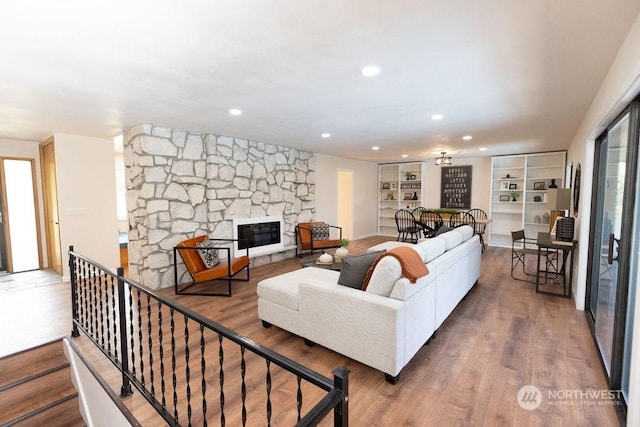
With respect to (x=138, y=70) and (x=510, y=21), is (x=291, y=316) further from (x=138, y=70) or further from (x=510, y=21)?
(x=510, y=21)

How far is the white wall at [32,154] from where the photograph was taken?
5.10m

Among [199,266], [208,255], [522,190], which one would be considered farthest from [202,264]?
[522,190]

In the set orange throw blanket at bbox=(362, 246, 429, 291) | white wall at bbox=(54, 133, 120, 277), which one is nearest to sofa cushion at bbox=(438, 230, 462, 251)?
orange throw blanket at bbox=(362, 246, 429, 291)

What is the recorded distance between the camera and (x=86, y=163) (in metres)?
4.98

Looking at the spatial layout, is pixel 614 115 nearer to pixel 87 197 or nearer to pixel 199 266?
pixel 199 266

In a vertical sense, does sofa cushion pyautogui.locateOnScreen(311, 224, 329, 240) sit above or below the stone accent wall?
below

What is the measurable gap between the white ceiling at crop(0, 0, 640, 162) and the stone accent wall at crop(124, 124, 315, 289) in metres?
0.57

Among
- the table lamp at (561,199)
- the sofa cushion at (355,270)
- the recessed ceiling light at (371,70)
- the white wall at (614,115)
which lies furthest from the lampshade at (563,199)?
the recessed ceiling light at (371,70)

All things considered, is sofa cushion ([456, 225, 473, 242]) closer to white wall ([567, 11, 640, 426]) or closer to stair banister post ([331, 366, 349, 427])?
white wall ([567, 11, 640, 426])

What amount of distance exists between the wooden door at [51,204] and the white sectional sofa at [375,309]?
171 inches

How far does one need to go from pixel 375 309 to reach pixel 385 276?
0.27m

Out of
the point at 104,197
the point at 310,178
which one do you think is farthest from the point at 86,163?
the point at 310,178

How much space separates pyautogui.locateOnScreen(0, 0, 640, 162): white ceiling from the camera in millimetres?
1598

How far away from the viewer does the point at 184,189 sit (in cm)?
466
